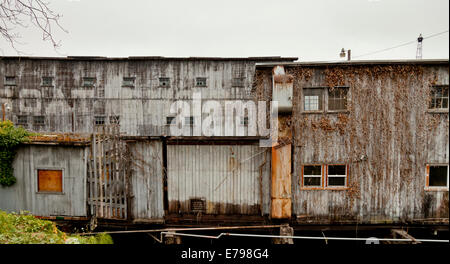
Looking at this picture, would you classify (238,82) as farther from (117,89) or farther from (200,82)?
(117,89)

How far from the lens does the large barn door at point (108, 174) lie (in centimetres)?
810

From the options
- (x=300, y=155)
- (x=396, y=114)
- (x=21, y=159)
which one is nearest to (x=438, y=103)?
(x=396, y=114)

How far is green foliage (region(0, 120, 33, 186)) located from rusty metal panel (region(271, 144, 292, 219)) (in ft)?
31.8

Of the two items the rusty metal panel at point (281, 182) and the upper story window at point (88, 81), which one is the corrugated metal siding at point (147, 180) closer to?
the rusty metal panel at point (281, 182)

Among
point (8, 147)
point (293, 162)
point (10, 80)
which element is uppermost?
point (10, 80)

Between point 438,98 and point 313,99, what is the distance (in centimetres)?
465

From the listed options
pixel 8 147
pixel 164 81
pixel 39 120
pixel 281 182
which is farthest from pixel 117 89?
pixel 281 182

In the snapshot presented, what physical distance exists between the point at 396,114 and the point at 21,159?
1470 centimetres

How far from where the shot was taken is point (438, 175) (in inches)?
332

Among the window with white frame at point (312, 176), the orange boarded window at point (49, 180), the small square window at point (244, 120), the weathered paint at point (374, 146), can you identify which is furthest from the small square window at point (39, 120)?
the window with white frame at point (312, 176)

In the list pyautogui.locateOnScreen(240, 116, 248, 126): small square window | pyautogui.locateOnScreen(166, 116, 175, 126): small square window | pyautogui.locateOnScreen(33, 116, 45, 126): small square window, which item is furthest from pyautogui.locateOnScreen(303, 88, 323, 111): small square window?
pyautogui.locateOnScreen(33, 116, 45, 126): small square window

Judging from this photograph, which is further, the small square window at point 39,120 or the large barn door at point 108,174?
the small square window at point 39,120

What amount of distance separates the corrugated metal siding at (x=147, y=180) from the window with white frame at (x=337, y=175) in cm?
671

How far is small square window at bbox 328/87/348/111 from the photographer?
841 cm
